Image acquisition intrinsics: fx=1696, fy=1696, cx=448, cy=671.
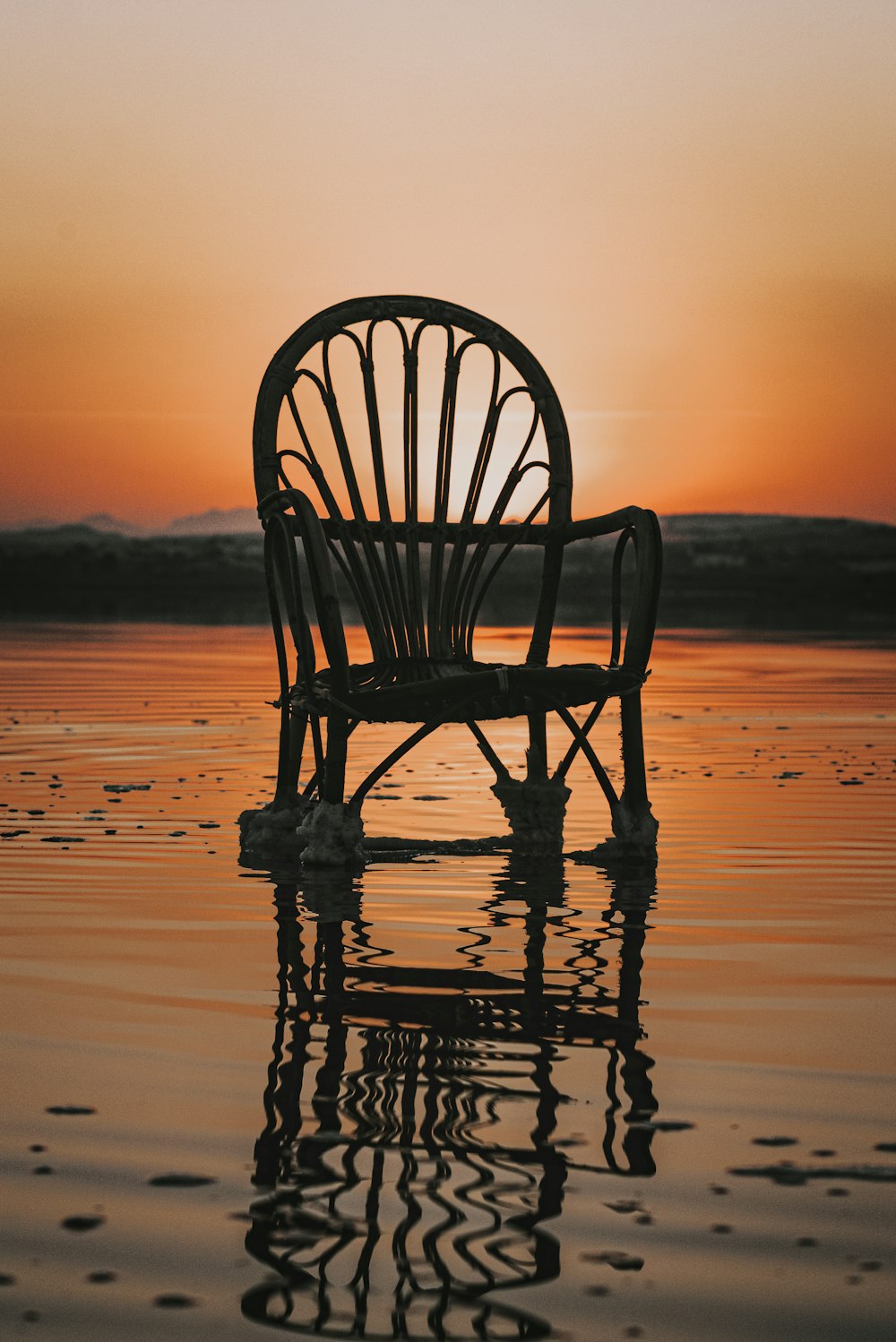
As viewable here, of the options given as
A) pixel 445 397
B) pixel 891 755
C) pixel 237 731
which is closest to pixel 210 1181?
pixel 445 397

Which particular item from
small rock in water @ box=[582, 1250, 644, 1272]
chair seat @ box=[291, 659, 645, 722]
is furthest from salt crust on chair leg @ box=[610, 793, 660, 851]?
small rock in water @ box=[582, 1250, 644, 1272]

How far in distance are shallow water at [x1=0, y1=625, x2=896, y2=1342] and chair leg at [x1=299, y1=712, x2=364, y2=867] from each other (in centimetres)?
8

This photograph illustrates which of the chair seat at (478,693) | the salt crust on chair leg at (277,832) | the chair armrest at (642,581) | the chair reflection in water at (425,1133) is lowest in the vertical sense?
the chair reflection in water at (425,1133)

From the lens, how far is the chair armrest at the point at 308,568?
3.34 meters

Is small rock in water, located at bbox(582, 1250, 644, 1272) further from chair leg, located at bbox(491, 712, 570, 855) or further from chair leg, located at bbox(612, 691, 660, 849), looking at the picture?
chair leg, located at bbox(491, 712, 570, 855)

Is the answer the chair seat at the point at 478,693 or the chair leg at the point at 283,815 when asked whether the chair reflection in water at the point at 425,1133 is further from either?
the chair leg at the point at 283,815

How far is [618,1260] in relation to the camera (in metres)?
1.46

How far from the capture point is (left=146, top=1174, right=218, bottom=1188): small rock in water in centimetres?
164

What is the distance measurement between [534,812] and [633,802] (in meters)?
0.34

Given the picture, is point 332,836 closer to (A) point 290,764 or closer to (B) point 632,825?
(A) point 290,764

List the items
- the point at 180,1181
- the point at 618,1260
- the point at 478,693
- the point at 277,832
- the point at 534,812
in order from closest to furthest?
the point at 618,1260 < the point at 180,1181 < the point at 478,693 < the point at 277,832 < the point at 534,812

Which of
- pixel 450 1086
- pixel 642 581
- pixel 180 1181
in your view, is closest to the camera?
pixel 180 1181

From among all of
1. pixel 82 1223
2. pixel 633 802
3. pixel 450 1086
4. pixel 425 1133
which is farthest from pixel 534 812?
pixel 82 1223

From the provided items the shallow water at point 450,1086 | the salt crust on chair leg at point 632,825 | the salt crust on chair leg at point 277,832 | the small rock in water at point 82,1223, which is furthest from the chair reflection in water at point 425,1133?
A: the salt crust on chair leg at point 277,832
